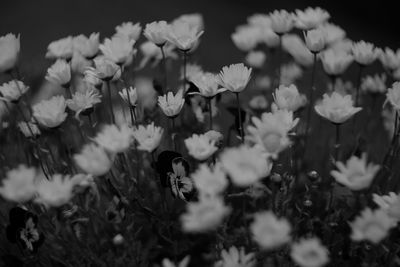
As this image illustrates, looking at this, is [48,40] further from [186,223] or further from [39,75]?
[186,223]

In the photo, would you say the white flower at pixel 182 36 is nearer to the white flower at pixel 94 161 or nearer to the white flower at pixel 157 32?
the white flower at pixel 157 32

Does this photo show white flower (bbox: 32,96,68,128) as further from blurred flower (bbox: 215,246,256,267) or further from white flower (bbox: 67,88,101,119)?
blurred flower (bbox: 215,246,256,267)

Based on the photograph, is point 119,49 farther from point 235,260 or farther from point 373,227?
point 373,227

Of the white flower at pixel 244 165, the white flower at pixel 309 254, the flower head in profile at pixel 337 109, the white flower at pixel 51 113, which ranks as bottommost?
the white flower at pixel 309 254

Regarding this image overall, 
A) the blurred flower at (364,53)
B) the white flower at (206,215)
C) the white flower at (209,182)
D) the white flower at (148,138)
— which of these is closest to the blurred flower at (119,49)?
the white flower at (148,138)

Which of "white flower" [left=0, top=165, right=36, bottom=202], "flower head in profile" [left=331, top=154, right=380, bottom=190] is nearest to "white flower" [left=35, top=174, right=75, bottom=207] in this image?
"white flower" [left=0, top=165, right=36, bottom=202]

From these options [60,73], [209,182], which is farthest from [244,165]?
[60,73]
